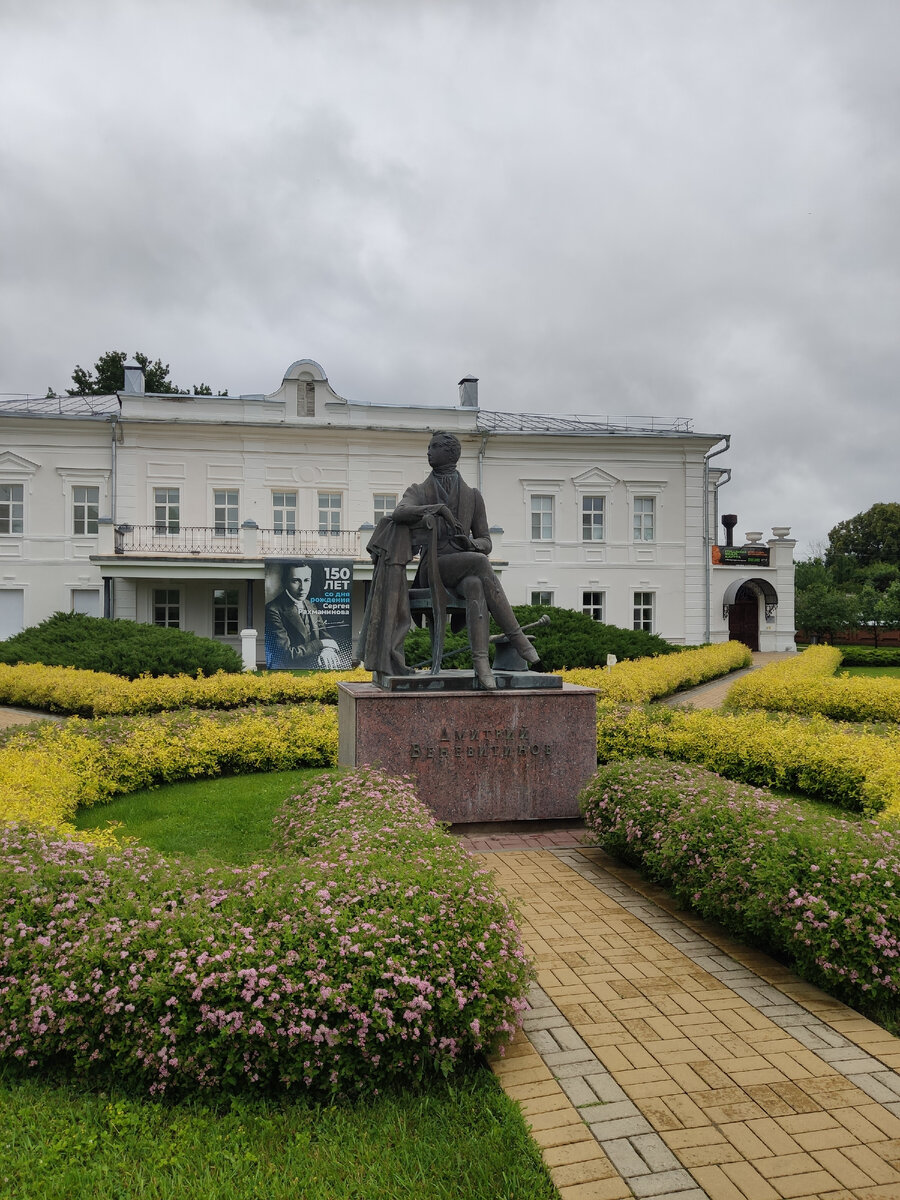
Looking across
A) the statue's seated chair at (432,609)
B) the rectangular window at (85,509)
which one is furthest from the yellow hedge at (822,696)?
the rectangular window at (85,509)

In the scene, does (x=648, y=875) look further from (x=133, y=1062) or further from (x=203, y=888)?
(x=133, y=1062)

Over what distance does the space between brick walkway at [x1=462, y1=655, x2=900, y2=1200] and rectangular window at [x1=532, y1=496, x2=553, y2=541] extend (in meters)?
22.1

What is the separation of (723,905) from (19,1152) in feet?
10.9

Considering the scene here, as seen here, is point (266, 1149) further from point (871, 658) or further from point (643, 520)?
point (871, 658)

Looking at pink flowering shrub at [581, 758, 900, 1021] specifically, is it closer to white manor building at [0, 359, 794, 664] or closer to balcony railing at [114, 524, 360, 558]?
white manor building at [0, 359, 794, 664]

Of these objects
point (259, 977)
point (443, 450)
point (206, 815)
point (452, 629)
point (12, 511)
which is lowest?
point (206, 815)

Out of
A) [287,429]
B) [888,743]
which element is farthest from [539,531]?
[888,743]

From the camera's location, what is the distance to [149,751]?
835 cm

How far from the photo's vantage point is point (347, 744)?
23.5 feet

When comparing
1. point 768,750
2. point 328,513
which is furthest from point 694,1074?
point 328,513

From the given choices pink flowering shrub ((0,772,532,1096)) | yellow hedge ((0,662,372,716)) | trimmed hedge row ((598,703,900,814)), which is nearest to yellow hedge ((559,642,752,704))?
trimmed hedge row ((598,703,900,814))

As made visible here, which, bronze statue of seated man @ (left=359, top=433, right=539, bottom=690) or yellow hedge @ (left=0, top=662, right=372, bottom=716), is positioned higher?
bronze statue of seated man @ (left=359, top=433, right=539, bottom=690)

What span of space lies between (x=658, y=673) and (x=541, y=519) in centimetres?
1214

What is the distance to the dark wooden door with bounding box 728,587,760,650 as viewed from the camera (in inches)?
1126
